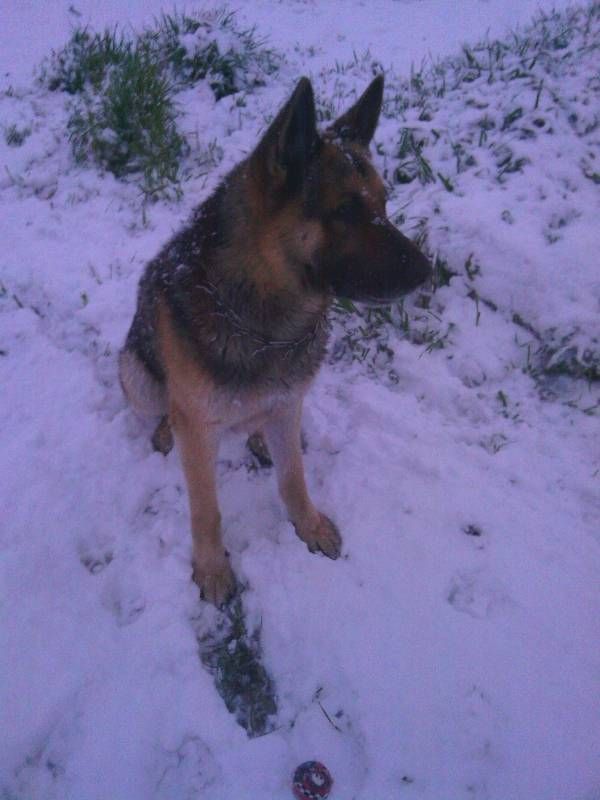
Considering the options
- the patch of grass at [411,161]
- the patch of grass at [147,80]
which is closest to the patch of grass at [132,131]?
the patch of grass at [147,80]

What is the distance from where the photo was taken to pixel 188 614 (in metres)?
2.07

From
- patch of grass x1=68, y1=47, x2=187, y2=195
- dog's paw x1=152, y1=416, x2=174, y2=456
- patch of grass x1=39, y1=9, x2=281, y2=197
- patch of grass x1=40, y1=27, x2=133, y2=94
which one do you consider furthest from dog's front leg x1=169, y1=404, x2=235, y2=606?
patch of grass x1=40, y1=27, x2=133, y2=94

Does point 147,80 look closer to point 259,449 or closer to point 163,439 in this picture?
point 163,439

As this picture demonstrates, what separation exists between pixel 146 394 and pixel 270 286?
1.04 m

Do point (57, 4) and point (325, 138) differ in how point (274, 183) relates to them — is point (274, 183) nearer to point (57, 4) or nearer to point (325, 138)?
point (325, 138)

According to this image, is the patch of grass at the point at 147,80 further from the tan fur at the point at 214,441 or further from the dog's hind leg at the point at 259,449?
the tan fur at the point at 214,441

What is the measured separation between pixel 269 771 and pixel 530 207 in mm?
3572

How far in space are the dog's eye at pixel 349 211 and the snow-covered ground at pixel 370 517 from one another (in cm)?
135

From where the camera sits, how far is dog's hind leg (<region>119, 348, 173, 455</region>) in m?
2.43

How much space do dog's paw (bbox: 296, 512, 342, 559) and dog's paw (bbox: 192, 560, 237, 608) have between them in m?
0.37

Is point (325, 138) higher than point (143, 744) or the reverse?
higher

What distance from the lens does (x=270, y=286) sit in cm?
174

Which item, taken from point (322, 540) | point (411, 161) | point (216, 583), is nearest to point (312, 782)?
point (216, 583)

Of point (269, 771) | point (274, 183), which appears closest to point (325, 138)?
point (274, 183)
